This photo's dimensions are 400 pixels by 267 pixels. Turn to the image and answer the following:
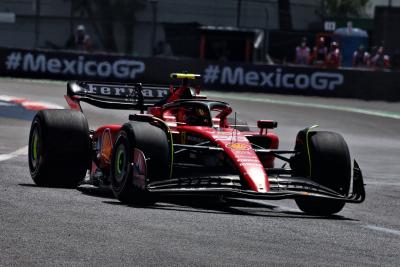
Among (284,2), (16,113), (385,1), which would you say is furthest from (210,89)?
(385,1)

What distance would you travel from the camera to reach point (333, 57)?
3591cm

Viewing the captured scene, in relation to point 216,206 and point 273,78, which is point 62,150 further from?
point 273,78

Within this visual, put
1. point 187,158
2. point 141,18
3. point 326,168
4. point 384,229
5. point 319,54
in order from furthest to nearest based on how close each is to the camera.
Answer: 1. point 141,18
2. point 319,54
3. point 187,158
4. point 326,168
5. point 384,229

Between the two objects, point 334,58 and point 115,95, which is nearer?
point 115,95

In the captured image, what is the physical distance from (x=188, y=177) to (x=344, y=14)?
41207mm

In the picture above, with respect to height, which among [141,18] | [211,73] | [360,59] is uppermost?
[141,18]

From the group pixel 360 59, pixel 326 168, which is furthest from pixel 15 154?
pixel 360 59

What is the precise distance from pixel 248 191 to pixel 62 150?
249 centimetres

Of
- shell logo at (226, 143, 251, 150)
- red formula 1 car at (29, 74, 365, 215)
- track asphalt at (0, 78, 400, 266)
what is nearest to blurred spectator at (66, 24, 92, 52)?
track asphalt at (0, 78, 400, 266)

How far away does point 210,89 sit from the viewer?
31031 mm

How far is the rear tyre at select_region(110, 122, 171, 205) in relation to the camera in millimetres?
9578

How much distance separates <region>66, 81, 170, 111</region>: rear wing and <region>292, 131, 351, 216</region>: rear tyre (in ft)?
8.84

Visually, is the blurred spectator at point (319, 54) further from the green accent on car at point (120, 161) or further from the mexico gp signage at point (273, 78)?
the green accent on car at point (120, 161)

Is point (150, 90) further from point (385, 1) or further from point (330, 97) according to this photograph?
point (385, 1)
